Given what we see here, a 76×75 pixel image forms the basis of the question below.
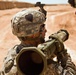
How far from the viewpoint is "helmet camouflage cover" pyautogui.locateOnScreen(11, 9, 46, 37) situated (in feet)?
11.2

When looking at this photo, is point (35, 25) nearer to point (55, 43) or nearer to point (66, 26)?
point (55, 43)

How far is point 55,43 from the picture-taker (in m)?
3.17

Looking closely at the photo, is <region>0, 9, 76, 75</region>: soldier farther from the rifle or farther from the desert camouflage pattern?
the rifle

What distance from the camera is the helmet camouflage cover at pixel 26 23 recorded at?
3.41 m

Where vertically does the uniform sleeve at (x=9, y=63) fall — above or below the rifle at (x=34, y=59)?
below

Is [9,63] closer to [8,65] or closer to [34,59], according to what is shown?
[8,65]

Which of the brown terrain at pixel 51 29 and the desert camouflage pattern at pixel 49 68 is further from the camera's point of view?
the brown terrain at pixel 51 29

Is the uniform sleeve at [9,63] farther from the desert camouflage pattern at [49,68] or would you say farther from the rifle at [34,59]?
the rifle at [34,59]

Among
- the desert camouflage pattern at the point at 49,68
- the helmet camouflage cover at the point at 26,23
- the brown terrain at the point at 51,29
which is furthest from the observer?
the brown terrain at the point at 51,29

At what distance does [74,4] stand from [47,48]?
0.87 metres

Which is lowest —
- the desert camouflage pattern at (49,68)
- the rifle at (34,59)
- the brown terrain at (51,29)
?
the brown terrain at (51,29)

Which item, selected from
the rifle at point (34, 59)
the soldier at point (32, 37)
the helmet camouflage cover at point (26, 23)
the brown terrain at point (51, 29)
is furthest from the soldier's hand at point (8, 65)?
the brown terrain at point (51, 29)

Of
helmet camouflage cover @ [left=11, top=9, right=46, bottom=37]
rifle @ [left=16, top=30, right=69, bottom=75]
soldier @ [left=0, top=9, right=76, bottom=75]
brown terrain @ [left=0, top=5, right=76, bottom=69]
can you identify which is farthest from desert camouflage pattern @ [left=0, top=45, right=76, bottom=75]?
brown terrain @ [left=0, top=5, right=76, bottom=69]

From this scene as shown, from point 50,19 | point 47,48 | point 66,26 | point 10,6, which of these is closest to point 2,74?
point 47,48
